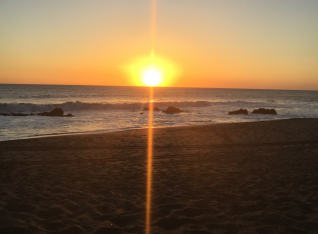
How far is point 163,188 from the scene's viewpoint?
576 cm

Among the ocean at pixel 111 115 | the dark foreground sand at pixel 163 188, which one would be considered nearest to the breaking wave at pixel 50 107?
the ocean at pixel 111 115

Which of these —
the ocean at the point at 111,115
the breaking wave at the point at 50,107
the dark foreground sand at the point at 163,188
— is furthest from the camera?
the breaking wave at the point at 50,107

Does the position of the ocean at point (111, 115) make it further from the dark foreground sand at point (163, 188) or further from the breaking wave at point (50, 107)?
the dark foreground sand at point (163, 188)

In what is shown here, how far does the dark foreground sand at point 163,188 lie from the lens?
406 cm

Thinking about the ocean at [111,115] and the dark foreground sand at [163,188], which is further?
the ocean at [111,115]

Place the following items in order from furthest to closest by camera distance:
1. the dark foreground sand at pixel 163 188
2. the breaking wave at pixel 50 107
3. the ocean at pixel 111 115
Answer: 1. the breaking wave at pixel 50 107
2. the ocean at pixel 111 115
3. the dark foreground sand at pixel 163 188

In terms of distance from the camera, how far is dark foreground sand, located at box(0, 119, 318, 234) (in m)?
4.06

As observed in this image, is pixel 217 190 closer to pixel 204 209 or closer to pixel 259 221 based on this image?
pixel 204 209

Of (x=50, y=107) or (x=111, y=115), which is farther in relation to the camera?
(x=50, y=107)

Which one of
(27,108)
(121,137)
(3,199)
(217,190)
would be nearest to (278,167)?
(217,190)

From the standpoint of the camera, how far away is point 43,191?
18.2ft

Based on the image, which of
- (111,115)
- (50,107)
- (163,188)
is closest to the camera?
(163,188)

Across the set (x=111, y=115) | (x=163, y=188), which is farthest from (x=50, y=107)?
(x=163, y=188)

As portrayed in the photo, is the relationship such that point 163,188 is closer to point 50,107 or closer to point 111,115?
point 111,115
